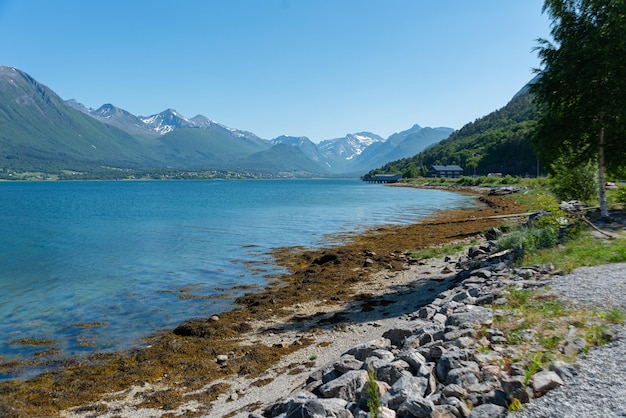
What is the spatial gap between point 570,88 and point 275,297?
727 inches

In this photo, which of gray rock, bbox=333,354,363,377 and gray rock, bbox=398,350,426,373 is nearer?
gray rock, bbox=398,350,426,373

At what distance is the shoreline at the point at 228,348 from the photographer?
1191 cm

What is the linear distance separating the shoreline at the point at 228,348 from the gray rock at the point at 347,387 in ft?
13.2

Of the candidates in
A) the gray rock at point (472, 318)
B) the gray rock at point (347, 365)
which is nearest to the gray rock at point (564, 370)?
the gray rock at point (472, 318)

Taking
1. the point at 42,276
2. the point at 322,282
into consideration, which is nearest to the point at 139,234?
the point at 42,276

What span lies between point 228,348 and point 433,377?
908 centimetres

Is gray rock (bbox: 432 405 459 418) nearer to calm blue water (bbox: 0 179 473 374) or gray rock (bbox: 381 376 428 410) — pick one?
gray rock (bbox: 381 376 428 410)

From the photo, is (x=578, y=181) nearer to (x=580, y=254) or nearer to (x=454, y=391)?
(x=580, y=254)

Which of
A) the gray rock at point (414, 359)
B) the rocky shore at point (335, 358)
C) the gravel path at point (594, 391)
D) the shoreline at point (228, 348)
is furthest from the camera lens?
the shoreline at point (228, 348)

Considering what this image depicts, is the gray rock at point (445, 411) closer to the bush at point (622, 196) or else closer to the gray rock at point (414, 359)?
the gray rock at point (414, 359)

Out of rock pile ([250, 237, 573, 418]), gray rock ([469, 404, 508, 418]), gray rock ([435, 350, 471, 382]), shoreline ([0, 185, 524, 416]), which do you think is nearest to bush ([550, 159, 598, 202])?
shoreline ([0, 185, 524, 416])

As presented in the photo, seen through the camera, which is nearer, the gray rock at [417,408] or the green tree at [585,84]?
the gray rock at [417,408]

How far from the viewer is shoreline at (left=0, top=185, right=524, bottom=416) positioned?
11914 mm

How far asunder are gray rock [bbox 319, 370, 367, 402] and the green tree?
19.7 m
